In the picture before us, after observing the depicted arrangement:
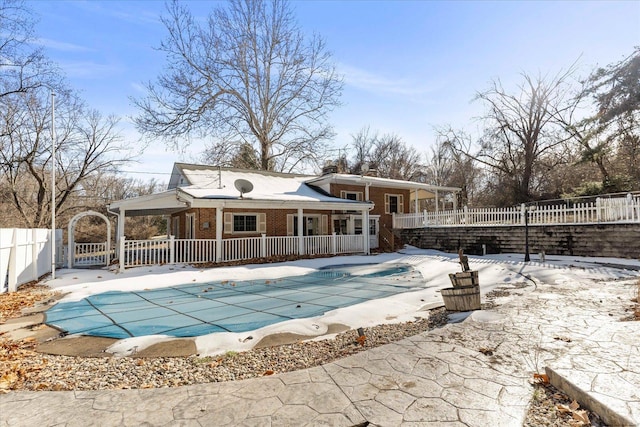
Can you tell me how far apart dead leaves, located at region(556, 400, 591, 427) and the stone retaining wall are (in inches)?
467

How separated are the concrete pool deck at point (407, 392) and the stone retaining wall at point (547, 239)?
375 inches

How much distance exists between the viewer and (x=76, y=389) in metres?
3.04

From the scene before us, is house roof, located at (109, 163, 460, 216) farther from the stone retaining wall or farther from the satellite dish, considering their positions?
the stone retaining wall

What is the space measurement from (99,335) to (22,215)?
873 inches

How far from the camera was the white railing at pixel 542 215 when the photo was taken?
436 inches

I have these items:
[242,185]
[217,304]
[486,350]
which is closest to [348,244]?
[242,185]

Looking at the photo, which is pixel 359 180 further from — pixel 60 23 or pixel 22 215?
pixel 22 215

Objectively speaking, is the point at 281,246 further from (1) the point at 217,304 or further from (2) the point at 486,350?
(2) the point at 486,350

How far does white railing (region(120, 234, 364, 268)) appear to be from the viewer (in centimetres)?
1196

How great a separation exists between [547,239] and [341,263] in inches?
336

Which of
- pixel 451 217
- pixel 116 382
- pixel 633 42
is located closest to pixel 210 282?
pixel 116 382

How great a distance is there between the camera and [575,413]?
2318 mm

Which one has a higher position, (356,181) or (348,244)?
(356,181)

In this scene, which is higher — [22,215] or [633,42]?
[633,42]
